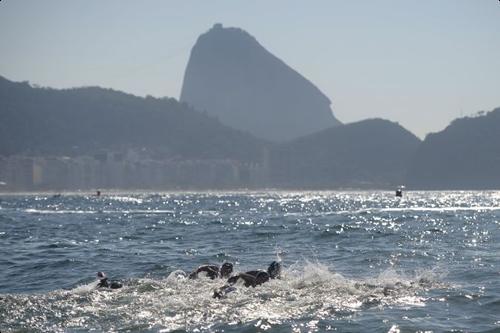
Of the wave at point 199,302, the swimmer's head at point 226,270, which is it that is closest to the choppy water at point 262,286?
the wave at point 199,302

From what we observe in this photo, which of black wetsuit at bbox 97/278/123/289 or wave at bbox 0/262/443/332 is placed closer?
wave at bbox 0/262/443/332

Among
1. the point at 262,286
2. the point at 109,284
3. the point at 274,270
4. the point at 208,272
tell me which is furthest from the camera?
the point at 208,272

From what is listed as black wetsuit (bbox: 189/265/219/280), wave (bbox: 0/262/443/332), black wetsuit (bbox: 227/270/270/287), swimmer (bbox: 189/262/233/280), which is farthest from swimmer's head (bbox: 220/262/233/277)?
black wetsuit (bbox: 227/270/270/287)

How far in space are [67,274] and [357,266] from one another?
12.0 metres

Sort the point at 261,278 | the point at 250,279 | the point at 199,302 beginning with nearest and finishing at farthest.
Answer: the point at 199,302 < the point at 250,279 < the point at 261,278

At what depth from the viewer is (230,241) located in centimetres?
4419

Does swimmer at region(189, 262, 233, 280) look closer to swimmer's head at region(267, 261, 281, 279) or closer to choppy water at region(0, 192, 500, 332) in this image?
choppy water at region(0, 192, 500, 332)

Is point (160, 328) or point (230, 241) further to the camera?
point (230, 241)

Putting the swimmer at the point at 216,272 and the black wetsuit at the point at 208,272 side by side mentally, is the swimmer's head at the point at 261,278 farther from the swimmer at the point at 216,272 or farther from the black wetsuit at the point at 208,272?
the black wetsuit at the point at 208,272

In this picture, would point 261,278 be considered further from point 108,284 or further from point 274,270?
point 108,284

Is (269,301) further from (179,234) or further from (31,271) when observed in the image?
(179,234)

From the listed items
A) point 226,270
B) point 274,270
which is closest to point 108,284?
point 226,270

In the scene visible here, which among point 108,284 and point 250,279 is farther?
point 108,284

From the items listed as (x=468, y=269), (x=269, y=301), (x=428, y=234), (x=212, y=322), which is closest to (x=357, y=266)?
(x=468, y=269)
